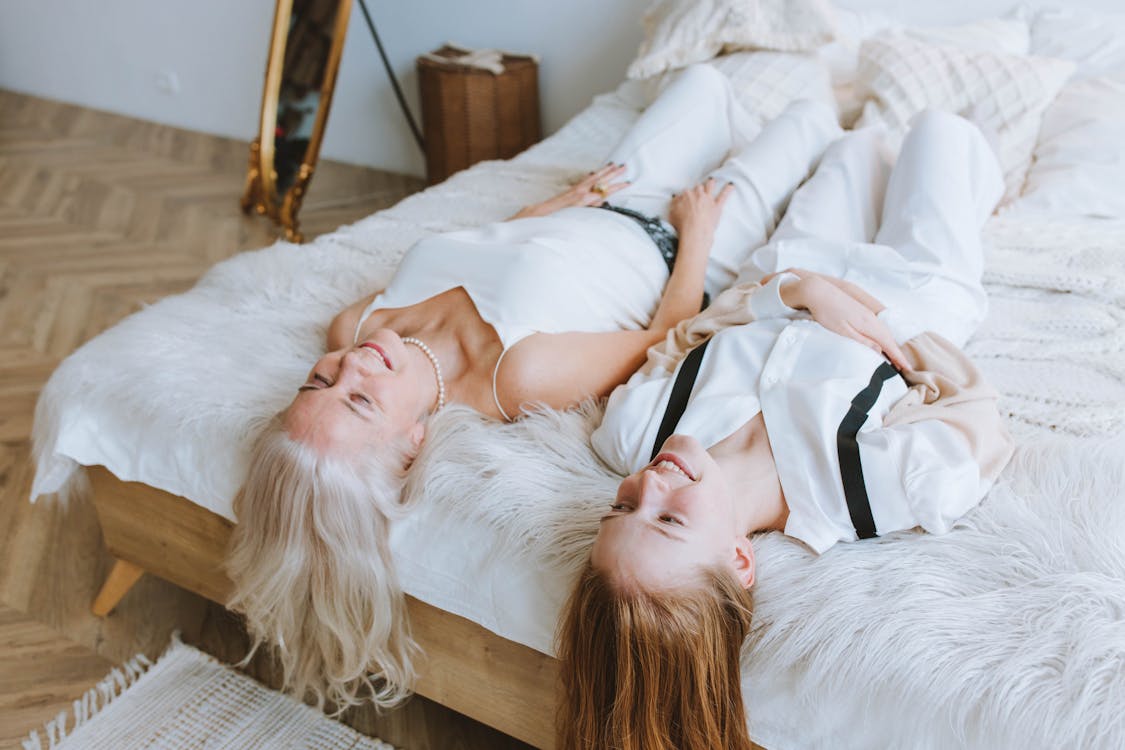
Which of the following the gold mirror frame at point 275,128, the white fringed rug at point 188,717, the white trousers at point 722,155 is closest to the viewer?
the white fringed rug at point 188,717

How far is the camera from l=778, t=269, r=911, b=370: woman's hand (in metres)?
1.33

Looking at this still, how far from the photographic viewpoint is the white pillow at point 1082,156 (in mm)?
1936

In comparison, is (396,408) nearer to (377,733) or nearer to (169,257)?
(377,733)

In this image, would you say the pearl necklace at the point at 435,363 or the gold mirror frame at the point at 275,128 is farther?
the gold mirror frame at the point at 275,128

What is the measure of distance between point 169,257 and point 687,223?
6.64 ft

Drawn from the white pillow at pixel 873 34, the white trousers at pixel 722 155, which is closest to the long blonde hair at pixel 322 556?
the white trousers at pixel 722 155

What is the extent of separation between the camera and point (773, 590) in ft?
3.40

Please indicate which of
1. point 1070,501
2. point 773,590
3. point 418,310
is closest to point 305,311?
point 418,310

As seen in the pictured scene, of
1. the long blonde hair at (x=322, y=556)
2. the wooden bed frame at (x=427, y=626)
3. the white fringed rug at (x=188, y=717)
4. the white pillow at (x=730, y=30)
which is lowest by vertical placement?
the white fringed rug at (x=188, y=717)

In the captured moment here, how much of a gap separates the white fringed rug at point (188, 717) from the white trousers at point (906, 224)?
3.49 ft

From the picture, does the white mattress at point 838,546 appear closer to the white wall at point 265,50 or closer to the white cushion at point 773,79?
the white cushion at point 773,79

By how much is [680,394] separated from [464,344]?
1.19 feet

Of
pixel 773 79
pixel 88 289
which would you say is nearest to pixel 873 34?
pixel 773 79

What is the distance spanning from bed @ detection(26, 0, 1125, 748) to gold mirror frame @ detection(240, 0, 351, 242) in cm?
106
